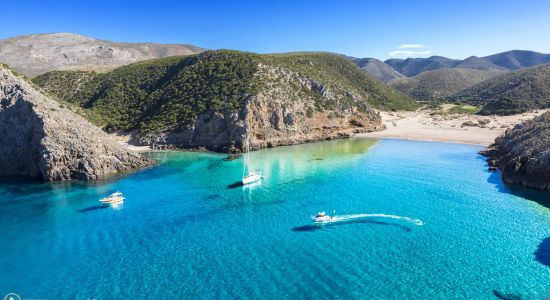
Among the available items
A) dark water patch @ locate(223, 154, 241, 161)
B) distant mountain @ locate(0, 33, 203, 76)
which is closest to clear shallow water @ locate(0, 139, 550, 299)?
dark water patch @ locate(223, 154, 241, 161)

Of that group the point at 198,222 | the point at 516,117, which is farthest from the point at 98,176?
the point at 516,117

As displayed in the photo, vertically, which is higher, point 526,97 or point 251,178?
point 526,97

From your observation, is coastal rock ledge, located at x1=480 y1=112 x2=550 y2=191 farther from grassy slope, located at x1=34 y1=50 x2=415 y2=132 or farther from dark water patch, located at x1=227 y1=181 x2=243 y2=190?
grassy slope, located at x1=34 y1=50 x2=415 y2=132

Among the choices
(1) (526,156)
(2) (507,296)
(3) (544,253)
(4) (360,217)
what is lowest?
(2) (507,296)

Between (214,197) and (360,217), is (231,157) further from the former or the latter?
(360,217)

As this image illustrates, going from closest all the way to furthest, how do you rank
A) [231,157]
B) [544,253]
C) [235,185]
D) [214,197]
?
1. [544,253]
2. [214,197]
3. [235,185]
4. [231,157]

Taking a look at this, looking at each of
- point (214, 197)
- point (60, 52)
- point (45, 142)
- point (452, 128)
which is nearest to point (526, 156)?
point (214, 197)

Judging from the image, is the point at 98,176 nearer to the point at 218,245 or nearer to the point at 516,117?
the point at 218,245

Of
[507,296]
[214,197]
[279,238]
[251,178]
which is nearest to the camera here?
[507,296]
